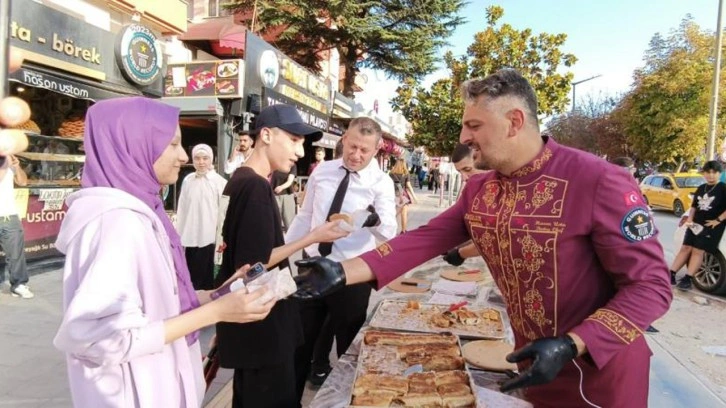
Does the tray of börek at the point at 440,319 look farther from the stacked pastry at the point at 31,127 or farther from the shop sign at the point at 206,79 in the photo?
the shop sign at the point at 206,79

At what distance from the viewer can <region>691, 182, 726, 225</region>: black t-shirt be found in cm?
628

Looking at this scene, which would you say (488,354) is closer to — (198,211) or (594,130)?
(198,211)

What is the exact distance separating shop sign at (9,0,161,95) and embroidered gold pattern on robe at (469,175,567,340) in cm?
632

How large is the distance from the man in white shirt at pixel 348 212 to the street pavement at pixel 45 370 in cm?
66

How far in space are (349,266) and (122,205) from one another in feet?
2.79

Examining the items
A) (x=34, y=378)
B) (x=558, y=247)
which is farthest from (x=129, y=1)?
(x=558, y=247)

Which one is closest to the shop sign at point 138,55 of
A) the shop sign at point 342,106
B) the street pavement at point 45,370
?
the street pavement at point 45,370

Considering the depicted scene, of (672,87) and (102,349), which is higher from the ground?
(672,87)

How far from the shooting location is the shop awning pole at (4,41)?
62.0 inches

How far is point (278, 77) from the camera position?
1255cm

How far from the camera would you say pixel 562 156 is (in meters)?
1.59

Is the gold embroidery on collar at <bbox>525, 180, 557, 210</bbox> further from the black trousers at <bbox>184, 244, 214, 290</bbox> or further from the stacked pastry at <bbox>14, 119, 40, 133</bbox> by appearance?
the stacked pastry at <bbox>14, 119, 40, 133</bbox>

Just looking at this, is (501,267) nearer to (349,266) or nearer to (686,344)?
(349,266)

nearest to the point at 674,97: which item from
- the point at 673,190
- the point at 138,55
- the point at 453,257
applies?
the point at 673,190
